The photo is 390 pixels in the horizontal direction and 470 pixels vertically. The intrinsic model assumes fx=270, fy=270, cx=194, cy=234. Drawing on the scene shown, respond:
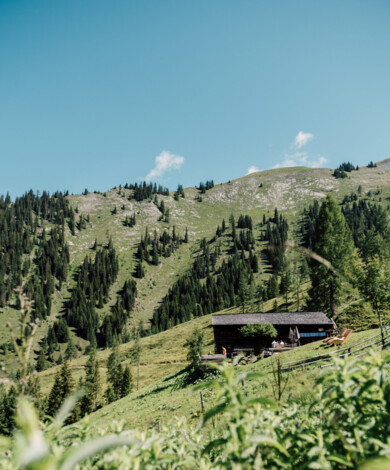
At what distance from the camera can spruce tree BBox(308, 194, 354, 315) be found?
39.8m

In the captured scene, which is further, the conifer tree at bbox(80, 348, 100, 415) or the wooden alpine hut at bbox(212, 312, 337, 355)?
the conifer tree at bbox(80, 348, 100, 415)

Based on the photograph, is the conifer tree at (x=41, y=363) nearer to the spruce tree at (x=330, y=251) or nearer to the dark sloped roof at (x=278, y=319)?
the dark sloped roof at (x=278, y=319)

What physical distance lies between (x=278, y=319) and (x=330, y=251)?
15846 mm

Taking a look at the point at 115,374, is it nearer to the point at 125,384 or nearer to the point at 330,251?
the point at 125,384

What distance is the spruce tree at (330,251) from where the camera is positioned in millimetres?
39812

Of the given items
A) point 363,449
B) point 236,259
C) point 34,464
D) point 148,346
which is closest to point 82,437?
point 34,464

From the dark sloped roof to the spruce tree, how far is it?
9.15ft

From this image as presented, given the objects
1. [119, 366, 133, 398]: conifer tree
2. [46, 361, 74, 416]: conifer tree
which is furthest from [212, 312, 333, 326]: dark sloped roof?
[46, 361, 74, 416]: conifer tree

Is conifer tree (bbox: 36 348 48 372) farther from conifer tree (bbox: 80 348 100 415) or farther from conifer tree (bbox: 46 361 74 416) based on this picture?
conifer tree (bbox: 46 361 74 416)

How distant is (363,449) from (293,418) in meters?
1.03

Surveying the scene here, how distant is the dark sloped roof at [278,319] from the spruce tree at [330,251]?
279cm

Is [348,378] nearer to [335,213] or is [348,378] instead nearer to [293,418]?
[293,418]

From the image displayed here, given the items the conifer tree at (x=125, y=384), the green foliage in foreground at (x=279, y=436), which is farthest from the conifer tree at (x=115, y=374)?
the green foliage in foreground at (x=279, y=436)

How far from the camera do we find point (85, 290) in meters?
186
